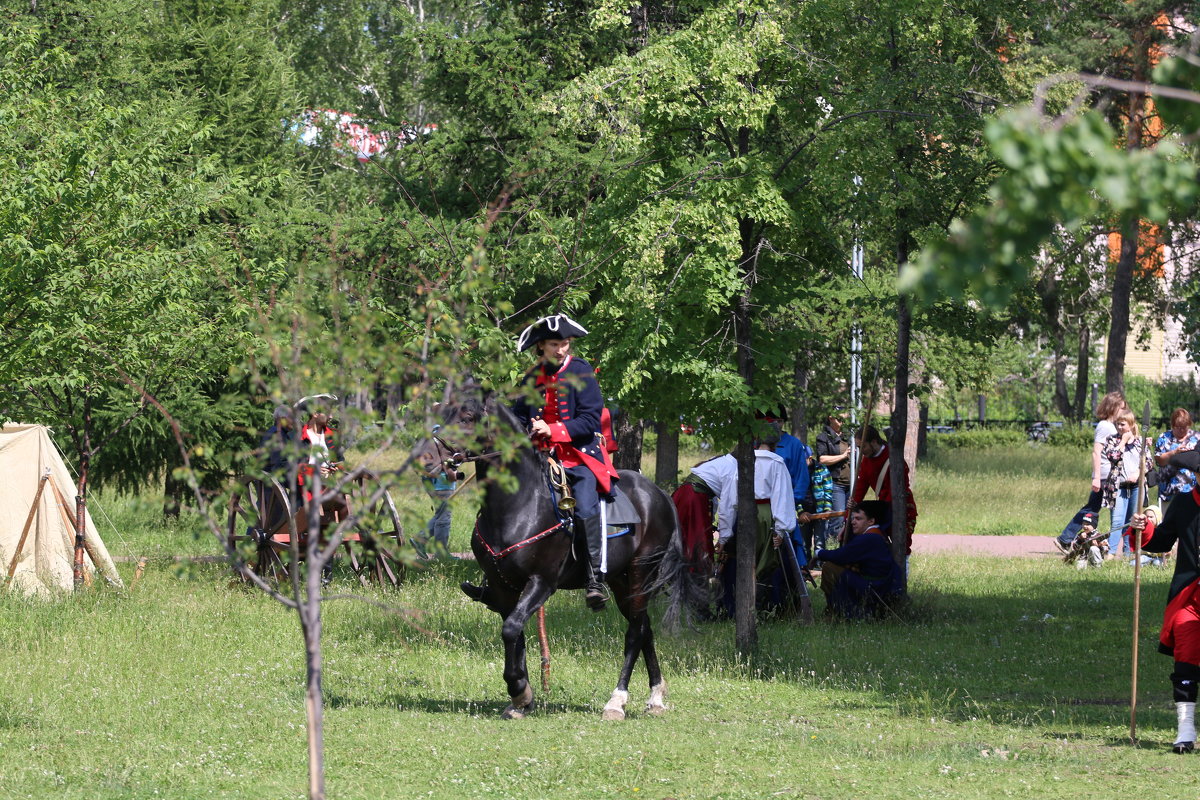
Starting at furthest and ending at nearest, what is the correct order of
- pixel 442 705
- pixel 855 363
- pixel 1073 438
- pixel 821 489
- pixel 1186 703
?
pixel 1073 438 → pixel 855 363 → pixel 821 489 → pixel 442 705 → pixel 1186 703

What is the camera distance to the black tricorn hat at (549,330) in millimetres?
9586

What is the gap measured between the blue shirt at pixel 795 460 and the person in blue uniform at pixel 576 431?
17.0 feet

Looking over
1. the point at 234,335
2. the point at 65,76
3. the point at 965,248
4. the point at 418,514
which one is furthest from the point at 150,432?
the point at 965,248

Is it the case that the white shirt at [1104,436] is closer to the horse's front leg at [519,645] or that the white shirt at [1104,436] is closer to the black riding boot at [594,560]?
the black riding boot at [594,560]

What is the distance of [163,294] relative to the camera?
13492 millimetres

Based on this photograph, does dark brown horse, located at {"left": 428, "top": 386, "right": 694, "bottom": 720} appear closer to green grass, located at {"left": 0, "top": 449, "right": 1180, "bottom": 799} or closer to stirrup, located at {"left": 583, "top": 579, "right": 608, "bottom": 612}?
stirrup, located at {"left": 583, "top": 579, "right": 608, "bottom": 612}

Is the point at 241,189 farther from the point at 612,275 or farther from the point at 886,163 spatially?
the point at 886,163

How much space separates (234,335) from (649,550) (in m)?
6.80

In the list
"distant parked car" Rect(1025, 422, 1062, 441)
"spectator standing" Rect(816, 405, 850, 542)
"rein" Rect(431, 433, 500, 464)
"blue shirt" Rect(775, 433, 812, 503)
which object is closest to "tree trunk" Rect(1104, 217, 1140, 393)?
"spectator standing" Rect(816, 405, 850, 542)

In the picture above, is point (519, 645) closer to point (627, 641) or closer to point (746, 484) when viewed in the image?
point (627, 641)

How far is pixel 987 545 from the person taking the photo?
21.5 m

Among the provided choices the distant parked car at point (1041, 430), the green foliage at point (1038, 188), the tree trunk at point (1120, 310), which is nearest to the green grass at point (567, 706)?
the green foliage at point (1038, 188)

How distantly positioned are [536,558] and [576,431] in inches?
34.8

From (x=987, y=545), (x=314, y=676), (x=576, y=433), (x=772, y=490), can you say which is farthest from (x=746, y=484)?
(x=987, y=545)
